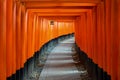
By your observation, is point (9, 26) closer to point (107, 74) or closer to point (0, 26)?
point (0, 26)

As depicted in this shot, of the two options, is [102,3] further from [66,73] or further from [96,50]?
[66,73]

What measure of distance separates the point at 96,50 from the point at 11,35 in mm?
4659

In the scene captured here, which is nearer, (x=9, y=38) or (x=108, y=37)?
(x=9, y=38)

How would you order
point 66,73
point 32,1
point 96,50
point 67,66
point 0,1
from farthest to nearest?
point 67,66 → point 66,73 → point 96,50 → point 32,1 → point 0,1

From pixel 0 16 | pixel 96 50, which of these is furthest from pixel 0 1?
pixel 96 50

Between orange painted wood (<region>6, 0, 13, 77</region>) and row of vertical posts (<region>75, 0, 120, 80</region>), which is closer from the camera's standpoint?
row of vertical posts (<region>75, 0, 120, 80</region>)

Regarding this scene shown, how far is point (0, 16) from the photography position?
27.3 feet

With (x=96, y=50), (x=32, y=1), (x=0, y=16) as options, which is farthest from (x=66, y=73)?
(x=0, y=16)

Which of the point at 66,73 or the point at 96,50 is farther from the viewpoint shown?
the point at 66,73

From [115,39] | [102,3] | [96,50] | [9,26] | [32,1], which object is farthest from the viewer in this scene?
[96,50]

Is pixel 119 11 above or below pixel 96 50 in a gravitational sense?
above

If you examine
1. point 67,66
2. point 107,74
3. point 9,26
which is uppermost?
point 9,26

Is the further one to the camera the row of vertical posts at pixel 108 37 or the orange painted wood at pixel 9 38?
the orange painted wood at pixel 9 38

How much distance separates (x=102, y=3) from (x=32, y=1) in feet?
8.75
